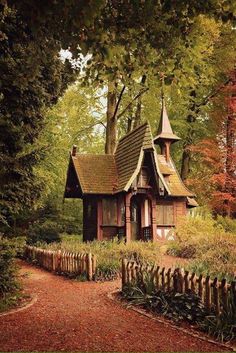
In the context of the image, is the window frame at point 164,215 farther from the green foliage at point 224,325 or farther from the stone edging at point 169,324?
the green foliage at point 224,325

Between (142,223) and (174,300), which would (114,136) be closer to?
(142,223)

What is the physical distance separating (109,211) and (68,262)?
30.2 feet

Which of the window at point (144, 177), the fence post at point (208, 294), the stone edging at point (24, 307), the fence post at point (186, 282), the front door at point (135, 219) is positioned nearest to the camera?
the fence post at point (208, 294)

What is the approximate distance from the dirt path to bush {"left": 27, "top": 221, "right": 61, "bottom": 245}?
12.4 metres

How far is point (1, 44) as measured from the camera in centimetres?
993

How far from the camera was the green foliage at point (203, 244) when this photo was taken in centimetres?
1327

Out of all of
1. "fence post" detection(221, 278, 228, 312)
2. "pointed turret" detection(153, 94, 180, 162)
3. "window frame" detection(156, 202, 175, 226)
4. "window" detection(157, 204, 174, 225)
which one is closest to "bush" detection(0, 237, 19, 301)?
"fence post" detection(221, 278, 228, 312)

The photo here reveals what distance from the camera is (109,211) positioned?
23703 millimetres

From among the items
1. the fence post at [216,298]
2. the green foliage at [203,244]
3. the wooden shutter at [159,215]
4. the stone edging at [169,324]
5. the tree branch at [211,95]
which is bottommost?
the stone edging at [169,324]

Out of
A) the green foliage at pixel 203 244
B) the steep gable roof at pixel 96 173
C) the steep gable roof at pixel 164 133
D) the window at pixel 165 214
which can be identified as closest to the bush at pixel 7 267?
the green foliage at pixel 203 244

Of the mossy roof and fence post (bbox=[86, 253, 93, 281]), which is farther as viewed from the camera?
the mossy roof

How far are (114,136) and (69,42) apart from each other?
2200cm

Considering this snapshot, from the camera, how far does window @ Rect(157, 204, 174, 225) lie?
24656mm

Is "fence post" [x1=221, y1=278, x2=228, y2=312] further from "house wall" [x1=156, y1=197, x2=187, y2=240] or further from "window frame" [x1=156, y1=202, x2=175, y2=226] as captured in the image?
"window frame" [x1=156, y1=202, x2=175, y2=226]
